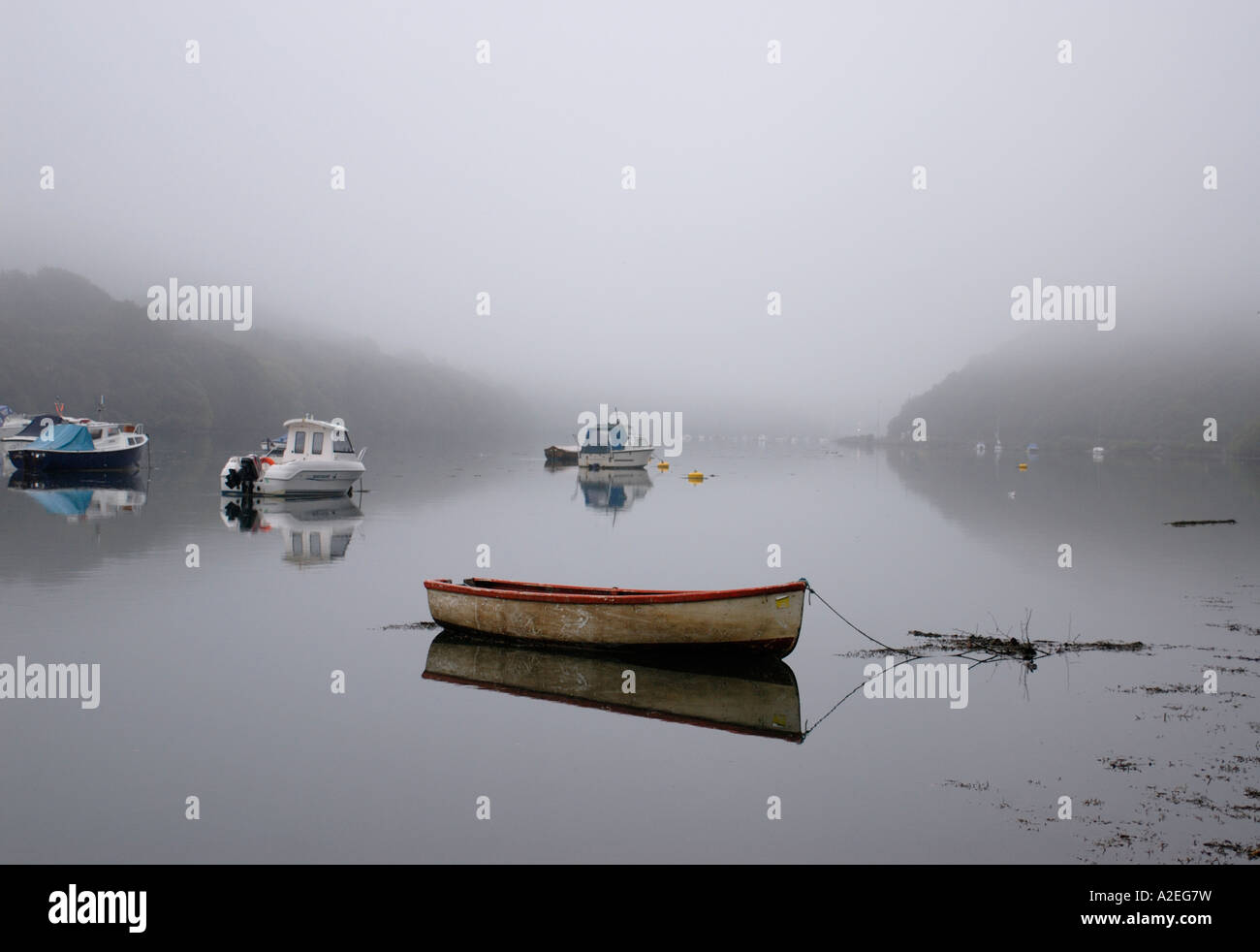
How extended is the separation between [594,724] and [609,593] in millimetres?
4804

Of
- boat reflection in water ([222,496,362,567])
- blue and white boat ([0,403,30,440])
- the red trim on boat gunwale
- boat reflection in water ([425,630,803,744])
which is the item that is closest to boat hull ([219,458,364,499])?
boat reflection in water ([222,496,362,567])

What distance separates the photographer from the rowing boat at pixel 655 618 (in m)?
17.6

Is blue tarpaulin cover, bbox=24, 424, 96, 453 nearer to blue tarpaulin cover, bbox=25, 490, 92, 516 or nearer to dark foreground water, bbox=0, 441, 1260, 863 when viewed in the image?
blue tarpaulin cover, bbox=25, 490, 92, 516

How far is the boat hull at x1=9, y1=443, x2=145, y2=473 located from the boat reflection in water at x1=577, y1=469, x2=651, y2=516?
1479 inches

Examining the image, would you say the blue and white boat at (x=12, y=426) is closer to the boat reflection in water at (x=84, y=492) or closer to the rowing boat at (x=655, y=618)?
the boat reflection in water at (x=84, y=492)

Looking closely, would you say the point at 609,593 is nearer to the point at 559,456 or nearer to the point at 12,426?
the point at 559,456

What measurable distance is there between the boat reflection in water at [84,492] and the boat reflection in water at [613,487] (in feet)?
90.5

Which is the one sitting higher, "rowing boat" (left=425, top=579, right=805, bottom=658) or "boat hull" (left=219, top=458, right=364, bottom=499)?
"boat hull" (left=219, top=458, right=364, bottom=499)

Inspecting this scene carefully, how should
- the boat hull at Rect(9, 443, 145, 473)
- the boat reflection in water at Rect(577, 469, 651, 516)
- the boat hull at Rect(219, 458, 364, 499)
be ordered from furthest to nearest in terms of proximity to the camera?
the boat hull at Rect(9, 443, 145, 473) < the boat reflection in water at Rect(577, 469, 651, 516) < the boat hull at Rect(219, 458, 364, 499)

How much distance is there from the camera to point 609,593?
19562 mm

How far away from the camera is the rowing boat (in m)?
17.6

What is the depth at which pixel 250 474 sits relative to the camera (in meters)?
53.4
